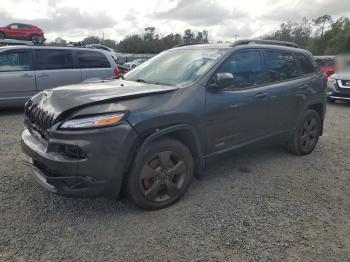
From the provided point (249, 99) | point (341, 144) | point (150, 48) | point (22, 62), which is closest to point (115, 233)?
point (249, 99)

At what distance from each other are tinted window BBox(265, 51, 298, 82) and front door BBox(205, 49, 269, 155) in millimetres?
185

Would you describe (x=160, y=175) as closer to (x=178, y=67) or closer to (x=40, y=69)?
(x=178, y=67)

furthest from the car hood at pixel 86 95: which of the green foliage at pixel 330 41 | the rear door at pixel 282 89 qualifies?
the green foliage at pixel 330 41

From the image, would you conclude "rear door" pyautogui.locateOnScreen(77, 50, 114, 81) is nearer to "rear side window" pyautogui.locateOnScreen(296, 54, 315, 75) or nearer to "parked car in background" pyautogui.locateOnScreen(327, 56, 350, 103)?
"rear side window" pyautogui.locateOnScreen(296, 54, 315, 75)

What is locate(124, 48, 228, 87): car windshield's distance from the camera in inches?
144

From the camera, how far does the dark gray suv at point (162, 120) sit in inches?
111

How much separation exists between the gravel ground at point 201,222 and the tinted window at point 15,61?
396 cm

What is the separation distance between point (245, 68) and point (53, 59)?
225 inches

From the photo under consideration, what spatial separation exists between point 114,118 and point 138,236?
1.08 meters

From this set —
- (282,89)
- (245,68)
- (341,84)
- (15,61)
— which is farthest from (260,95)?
(341,84)

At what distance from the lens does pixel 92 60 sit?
28.4 feet

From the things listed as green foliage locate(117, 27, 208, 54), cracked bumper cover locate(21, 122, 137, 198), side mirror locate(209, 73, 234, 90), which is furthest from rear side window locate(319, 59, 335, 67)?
green foliage locate(117, 27, 208, 54)

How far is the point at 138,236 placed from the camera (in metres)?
2.89

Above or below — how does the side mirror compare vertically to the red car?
below
